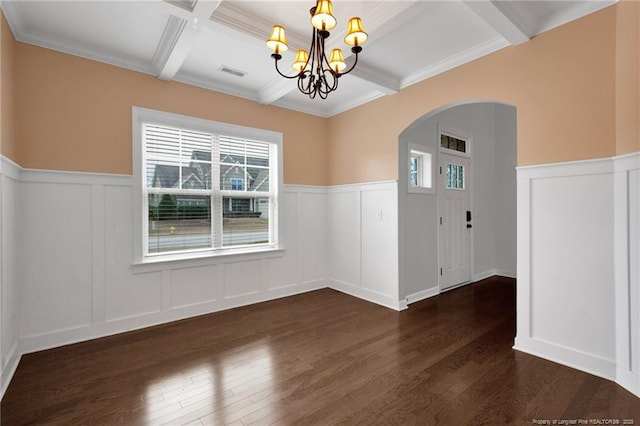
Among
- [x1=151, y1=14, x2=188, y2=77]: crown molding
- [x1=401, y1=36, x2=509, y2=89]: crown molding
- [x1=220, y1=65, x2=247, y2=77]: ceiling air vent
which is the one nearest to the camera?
[x1=151, y1=14, x2=188, y2=77]: crown molding

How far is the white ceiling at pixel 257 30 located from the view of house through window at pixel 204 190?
2.60 feet

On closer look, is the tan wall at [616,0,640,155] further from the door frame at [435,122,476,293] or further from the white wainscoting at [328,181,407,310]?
the door frame at [435,122,476,293]

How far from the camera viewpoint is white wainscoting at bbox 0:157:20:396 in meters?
2.18

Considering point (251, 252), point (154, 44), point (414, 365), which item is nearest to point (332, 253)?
point (251, 252)

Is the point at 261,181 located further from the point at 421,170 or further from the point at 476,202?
the point at 476,202

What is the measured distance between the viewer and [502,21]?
93.6 inches

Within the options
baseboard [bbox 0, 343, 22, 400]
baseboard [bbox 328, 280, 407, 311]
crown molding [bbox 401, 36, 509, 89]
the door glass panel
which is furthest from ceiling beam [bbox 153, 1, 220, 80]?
the door glass panel

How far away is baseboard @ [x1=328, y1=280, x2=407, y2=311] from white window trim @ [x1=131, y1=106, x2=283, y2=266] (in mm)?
1160

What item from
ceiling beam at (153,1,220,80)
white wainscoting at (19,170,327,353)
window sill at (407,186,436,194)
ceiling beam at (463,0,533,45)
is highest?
ceiling beam at (153,1,220,80)

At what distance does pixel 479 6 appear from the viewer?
2.20 metres

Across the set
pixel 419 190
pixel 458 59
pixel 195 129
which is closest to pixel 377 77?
pixel 458 59

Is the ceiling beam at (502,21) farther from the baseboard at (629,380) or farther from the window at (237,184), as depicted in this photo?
the window at (237,184)

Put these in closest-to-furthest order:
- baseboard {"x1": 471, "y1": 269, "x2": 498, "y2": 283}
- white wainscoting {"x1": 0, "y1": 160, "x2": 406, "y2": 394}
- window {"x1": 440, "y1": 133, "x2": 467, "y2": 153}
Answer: white wainscoting {"x1": 0, "y1": 160, "x2": 406, "y2": 394}, window {"x1": 440, "y1": 133, "x2": 467, "y2": 153}, baseboard {"x1": 471, "y1": 269, "x2": 498, "y2": 283}

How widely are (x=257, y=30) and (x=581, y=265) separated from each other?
339 cm
